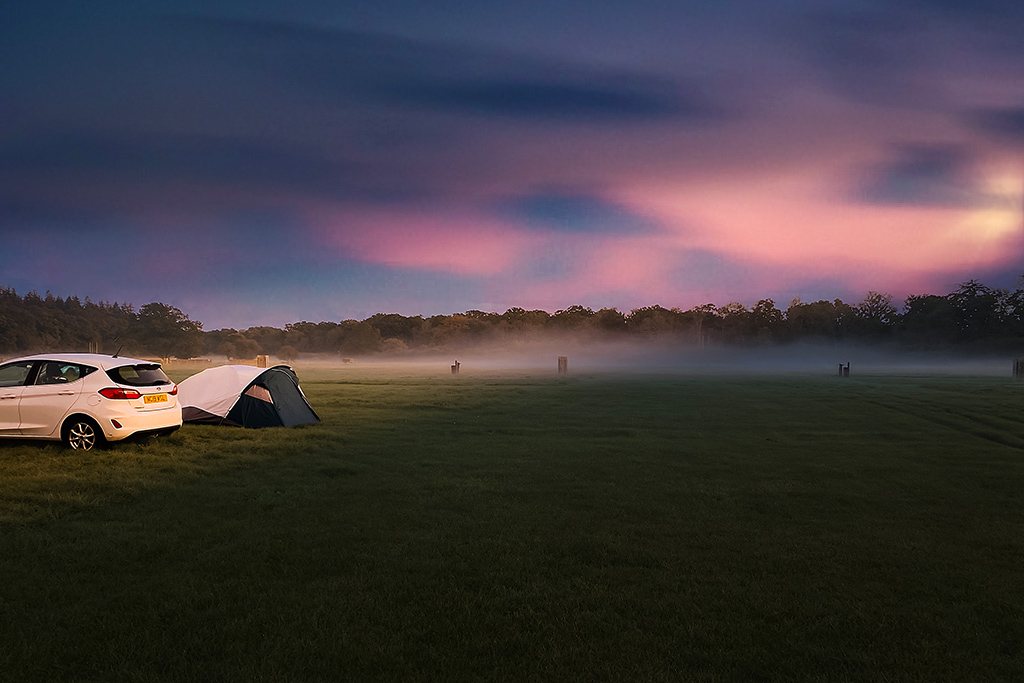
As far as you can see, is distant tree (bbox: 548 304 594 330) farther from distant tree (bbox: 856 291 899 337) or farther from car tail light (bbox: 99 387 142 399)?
car tail light (bbox: 99 387 142 399)

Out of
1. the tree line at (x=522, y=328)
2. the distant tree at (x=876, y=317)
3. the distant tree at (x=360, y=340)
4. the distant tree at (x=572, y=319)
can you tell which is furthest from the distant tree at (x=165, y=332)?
the distant tree at (x=876, y=317)

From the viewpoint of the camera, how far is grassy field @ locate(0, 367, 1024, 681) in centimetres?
460

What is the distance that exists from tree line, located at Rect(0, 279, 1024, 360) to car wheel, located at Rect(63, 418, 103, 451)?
107859 mm

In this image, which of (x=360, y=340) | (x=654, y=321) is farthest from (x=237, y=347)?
(x=654, y=321)

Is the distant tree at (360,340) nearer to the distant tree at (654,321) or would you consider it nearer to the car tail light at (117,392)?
the distant tree at (654,321)

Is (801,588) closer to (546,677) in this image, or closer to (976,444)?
(546,677)

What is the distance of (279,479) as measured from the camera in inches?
441

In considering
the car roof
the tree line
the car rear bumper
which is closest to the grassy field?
the car rear bumper

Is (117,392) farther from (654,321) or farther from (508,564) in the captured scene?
(654,321)

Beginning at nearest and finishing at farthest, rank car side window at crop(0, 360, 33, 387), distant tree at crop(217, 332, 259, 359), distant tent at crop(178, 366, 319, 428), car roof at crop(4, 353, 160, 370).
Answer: car side window at crop(0, 360, 33, 387) < car roof at crop(4, 353, 160, 370) < distant tent at crop(178, 366, 319, 428) < distant tree at crop(217, 332, 259, 359)

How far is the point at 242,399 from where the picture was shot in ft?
59.4

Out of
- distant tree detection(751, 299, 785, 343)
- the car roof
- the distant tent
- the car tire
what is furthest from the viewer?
distant tree detection(751, 299, 785, 343)

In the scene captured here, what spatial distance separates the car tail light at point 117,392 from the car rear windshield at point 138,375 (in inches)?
7.6

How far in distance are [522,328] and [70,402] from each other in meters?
175
